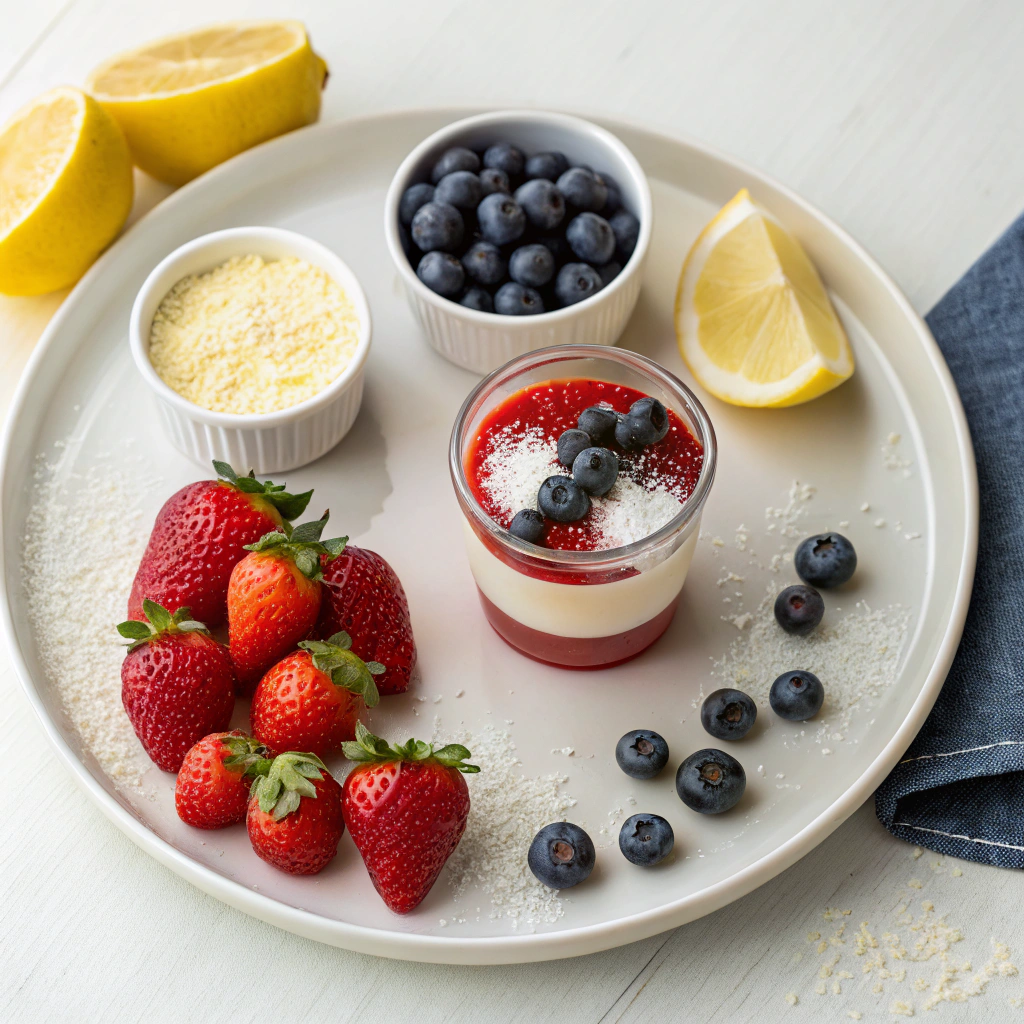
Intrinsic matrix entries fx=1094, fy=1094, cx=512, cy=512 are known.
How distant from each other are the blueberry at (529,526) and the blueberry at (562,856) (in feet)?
1.34

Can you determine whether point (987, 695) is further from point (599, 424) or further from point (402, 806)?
point (402, 806)

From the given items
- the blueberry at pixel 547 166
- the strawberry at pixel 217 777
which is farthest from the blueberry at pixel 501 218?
the strawberry at pixel 217 777

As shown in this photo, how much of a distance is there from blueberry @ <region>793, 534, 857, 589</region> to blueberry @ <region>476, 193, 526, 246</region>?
722 millimetres

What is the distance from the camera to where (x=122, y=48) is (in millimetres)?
2369

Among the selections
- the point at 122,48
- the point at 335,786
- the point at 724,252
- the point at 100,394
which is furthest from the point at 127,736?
the point at 122,48

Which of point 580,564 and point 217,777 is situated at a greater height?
point 580,564

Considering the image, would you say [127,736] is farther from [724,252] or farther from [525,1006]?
[724,252]

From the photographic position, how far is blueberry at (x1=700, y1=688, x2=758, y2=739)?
5.33 ft

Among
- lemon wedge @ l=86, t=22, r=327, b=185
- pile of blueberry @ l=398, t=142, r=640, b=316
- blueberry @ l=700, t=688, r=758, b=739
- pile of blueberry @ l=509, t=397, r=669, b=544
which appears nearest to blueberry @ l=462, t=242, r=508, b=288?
pile of blueberry @ l=398, t=142, r=640, b=316

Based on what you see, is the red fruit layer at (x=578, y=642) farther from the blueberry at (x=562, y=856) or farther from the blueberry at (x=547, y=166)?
the blueberry at (x=547, y=166)

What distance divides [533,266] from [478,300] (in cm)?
11

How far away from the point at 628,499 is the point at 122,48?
65.0 inches

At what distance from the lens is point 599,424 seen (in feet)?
5.04

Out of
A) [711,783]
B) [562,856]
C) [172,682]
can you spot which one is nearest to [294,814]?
[172,682]
